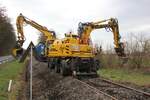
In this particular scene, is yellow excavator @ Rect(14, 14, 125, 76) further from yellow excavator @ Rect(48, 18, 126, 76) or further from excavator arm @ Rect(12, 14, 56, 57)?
excavator arm @ Rect(12, 14, 56, 57)

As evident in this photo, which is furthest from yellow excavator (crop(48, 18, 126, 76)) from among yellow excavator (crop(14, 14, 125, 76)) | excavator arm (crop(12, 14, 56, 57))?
excavator arm (crop(12, 14, 56, 57))

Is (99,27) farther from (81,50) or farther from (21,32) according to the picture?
(21,32)

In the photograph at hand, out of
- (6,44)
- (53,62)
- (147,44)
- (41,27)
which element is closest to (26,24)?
(41,27)

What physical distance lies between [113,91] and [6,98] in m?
4.85

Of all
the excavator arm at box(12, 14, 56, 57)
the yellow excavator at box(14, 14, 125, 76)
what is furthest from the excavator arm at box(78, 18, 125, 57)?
the excavator arm at box(12, 14, 56, 57)

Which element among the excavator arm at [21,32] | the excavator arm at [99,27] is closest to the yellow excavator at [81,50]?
the excavator arm at [99,27]

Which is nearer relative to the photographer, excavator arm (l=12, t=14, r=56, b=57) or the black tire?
the black tire

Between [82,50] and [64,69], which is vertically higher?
[82,50]

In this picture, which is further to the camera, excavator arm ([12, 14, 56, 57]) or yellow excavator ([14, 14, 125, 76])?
excavator arm ([12, 14, 56, 57])

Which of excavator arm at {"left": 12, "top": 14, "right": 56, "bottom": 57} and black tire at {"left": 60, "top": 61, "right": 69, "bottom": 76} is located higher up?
excavator arm at {"left": 12, "top": 14, "right": 56, "bottom": 57}

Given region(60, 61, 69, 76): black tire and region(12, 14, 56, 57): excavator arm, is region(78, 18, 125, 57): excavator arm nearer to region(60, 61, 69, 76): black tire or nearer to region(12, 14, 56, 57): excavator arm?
region(60, 61, 69, 76): black tire

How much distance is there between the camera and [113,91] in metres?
17.6

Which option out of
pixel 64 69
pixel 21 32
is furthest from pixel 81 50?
pixel 21 32

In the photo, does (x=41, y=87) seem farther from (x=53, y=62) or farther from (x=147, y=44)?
(x=147, y=44)
